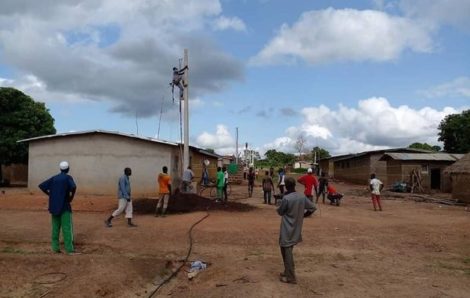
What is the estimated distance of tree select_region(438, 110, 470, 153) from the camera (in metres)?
48.5

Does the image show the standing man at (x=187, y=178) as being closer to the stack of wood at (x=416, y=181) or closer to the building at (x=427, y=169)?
the stack of wood at (x=416, y=181)

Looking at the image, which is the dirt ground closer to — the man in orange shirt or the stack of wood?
the man in orange shirt

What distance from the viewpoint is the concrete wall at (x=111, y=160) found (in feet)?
77.2

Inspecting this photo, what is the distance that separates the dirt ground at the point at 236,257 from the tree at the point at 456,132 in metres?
34.8

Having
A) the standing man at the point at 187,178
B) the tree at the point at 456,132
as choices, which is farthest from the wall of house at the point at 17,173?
the tree at the point at 456,132

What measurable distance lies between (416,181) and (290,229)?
28861mm

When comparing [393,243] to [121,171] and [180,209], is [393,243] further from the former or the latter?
[121,171]

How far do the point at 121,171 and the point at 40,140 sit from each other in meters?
4.49

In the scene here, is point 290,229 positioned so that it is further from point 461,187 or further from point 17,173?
point 17,173

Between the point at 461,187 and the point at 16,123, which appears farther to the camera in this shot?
the point at 16,123

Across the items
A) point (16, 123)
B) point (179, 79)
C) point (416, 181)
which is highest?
point (179, 79)

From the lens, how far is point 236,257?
10055 mm

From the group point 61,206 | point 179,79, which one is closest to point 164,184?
point 61,206

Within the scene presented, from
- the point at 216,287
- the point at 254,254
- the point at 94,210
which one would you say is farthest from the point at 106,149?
the point at 216,287
